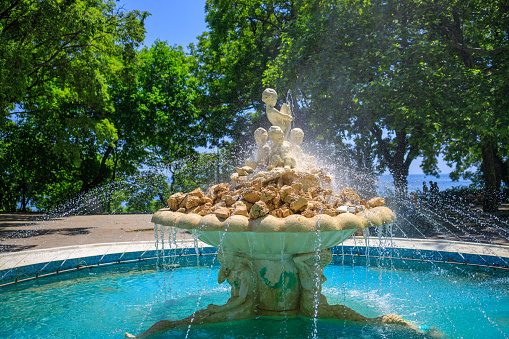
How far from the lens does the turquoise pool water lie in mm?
4148

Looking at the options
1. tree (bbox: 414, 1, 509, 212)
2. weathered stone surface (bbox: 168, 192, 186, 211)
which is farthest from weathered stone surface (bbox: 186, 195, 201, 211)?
tree (bbox: 414, 1, 509, 212)

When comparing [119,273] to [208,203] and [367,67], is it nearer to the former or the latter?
[208,203]

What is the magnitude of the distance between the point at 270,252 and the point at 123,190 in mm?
22394

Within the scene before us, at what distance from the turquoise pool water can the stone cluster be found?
145cm

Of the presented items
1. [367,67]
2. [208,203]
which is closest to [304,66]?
[367,67]

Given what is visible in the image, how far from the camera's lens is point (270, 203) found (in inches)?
158

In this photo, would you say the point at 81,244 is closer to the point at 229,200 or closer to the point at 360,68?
the point at 229,200

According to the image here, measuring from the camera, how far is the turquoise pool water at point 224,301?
4.15 metres

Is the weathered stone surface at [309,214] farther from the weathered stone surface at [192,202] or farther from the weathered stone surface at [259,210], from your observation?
the weathered stone surface at [192,202]

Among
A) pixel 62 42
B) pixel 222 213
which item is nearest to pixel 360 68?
pixel 222 213

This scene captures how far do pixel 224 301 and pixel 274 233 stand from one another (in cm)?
218

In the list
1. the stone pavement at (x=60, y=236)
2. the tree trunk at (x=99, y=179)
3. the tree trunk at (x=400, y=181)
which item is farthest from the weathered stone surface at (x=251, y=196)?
the tree trunk at (x=99, y=179)

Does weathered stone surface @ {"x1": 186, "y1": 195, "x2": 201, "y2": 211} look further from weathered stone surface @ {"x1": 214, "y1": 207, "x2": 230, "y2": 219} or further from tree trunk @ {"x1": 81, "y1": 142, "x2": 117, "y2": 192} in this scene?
tree trunk @ {"x1": 81, "y1": 142, "x2": 117, "y2": 192}

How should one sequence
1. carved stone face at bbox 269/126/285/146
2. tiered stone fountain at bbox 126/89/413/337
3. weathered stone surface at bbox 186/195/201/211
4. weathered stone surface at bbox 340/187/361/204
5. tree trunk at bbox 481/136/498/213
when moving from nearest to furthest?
tiered stone fountain at bbox 126/89/413/337
weathered stone surface at bbox 186/195/201/211
weathered stone surface at bbox 340/187/361/204
carved stone face at bbox 269/126/285/146
tree trunk at bbox 481/136/498/213
